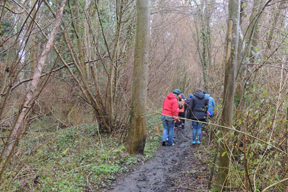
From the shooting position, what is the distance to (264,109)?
14.0 feet

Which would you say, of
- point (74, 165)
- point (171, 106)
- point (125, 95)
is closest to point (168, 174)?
point (74, 165)

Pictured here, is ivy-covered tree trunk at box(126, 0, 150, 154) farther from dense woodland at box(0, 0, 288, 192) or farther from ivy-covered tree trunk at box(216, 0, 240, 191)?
ivy-covered tree trunk at box(216, 0, 240, 191)

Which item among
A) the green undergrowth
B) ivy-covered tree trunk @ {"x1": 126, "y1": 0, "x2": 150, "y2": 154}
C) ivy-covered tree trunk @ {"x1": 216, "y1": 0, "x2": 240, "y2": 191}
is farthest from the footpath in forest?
ivy-covered tree trunk @ {"x1": 216, "y1": 0, "x2": 240, "y2": 191}

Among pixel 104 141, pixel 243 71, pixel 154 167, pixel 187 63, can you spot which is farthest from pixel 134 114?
pixel 187 63

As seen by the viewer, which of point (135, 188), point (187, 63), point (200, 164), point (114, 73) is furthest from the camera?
point (187, 63)

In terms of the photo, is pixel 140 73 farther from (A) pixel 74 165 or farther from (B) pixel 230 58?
(B) pixel 230 58

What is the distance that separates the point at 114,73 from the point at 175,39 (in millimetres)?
7884

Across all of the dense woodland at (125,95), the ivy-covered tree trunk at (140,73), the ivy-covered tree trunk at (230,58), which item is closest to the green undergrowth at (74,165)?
the dense woodland at (125,95)

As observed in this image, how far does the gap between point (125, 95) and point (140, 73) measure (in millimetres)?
2796

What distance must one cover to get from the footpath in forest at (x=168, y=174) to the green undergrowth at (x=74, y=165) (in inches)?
12.0

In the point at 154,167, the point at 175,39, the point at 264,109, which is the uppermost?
the point at 175,39

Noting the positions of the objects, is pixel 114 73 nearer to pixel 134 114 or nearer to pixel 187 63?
pixel 134 114

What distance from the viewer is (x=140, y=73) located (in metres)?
6.81

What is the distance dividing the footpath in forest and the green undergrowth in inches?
12.0
